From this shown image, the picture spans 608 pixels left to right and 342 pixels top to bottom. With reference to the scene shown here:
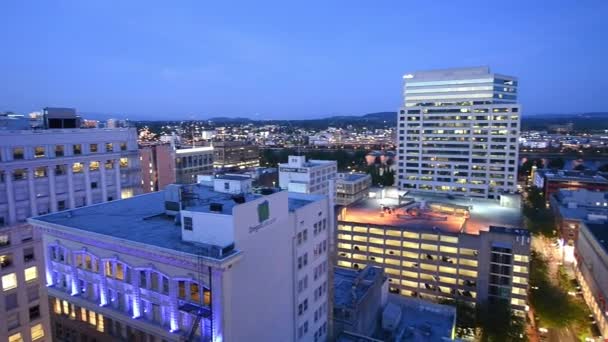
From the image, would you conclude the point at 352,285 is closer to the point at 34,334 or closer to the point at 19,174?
the point at 34,334

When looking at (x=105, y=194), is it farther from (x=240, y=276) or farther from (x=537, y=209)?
(x=537, y=209)

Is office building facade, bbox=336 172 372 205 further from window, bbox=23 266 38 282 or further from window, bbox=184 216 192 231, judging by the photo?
window, bbox=184 216 192 231

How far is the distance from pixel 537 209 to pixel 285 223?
112m

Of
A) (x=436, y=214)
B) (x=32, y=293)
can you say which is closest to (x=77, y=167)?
(x=32, y=293)

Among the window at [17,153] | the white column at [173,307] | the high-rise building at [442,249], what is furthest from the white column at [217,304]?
the high-rise building at [442,249]

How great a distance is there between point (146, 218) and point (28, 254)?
16.2 meters

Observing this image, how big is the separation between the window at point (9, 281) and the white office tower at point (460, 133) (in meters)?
113

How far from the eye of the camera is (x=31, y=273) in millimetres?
37281

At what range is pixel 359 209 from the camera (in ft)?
309

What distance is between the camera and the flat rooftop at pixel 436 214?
258ft

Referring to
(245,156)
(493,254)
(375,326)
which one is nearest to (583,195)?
(493,254)

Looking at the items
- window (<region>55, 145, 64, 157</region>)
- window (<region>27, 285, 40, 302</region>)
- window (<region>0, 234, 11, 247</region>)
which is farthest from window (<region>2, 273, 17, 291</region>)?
window (<region>55, 145, 64, 157</region>)

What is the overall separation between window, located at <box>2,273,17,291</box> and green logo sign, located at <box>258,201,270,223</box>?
88.4 ft

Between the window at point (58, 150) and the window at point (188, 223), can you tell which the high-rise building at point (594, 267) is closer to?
the window at point (188, 223)
